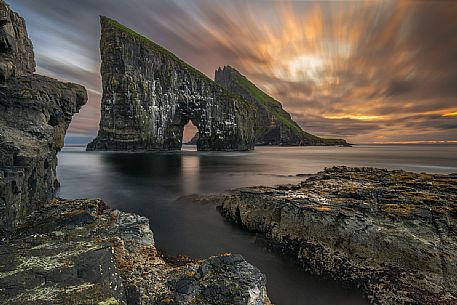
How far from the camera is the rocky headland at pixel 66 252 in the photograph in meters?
3.97

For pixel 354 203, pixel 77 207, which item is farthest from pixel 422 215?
pixel 77 207

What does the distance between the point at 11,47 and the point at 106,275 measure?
1286 cm

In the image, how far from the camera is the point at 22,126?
33.5 ft

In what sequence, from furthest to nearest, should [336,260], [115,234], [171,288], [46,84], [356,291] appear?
[46,84] → [336,260] → [115,234] → [356,291] → [171,288]

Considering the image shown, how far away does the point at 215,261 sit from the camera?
5.56m

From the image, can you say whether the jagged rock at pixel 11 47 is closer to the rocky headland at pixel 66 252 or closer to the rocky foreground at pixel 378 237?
the rocky headland at pixel 66 252

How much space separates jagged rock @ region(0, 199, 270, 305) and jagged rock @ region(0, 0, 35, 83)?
343 inches

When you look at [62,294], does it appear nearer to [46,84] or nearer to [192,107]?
[46,84]

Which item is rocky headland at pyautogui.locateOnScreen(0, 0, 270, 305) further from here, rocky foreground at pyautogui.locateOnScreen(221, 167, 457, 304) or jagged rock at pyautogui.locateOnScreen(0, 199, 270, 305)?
rocky foreground at pyautogui.locateOnScreen(221, 167, 457, 304)

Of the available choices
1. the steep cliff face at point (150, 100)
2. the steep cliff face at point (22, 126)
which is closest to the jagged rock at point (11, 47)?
the steep cliff face at point (22, 126)

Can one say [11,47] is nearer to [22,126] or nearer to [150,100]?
[22,126]

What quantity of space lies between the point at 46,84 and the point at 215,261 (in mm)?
14407

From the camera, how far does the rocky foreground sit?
640cm

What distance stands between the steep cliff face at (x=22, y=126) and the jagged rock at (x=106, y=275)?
172 centimetres
